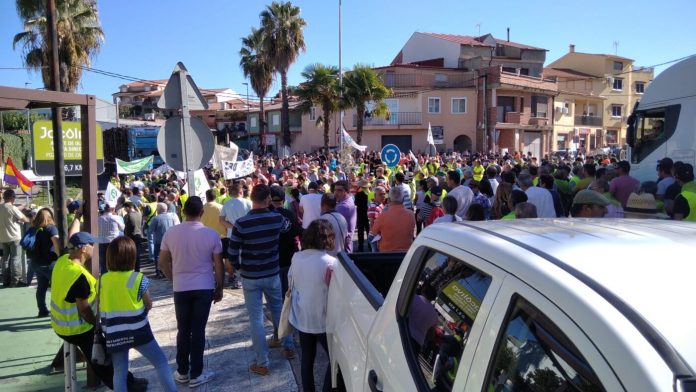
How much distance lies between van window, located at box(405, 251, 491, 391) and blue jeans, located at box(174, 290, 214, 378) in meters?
2.88

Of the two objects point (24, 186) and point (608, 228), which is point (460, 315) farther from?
point (24, 186)

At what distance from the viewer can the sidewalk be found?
5.00 metres

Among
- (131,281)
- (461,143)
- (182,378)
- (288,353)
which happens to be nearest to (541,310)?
(131,281)

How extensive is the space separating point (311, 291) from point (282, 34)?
3318 cm

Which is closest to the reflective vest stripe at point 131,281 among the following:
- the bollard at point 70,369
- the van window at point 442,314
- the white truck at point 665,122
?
the bollard at point 70,369

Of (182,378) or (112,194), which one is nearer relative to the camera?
(182,378)

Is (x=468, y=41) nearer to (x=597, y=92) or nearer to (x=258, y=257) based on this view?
(x=597, y=92)

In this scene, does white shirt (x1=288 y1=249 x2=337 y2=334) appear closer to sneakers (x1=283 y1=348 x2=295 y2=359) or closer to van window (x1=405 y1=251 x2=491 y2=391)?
sneakers (x1=283 y1=348 x2=295 y2=359)

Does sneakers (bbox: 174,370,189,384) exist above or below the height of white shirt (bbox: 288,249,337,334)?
below

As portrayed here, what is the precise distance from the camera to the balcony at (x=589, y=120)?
5147 cm

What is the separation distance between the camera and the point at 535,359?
1.49 metres

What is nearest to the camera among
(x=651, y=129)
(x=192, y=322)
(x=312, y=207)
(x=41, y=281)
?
(x=192, y=322)

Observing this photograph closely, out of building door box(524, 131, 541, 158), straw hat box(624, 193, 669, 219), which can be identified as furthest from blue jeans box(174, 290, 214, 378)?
building door box(524, 131, 541, 158)

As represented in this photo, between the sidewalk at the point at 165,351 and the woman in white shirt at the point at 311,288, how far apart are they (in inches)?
37.3
